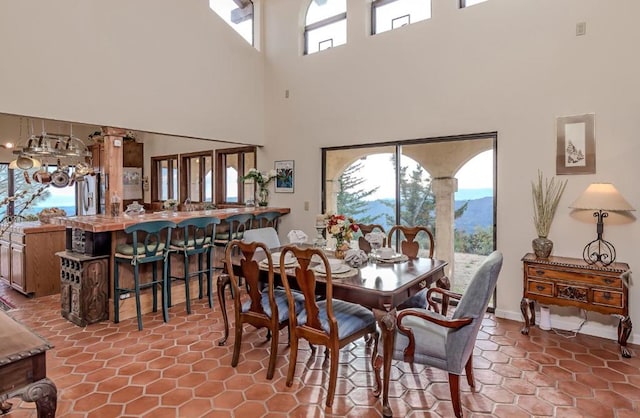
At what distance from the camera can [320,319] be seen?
8.34 ft

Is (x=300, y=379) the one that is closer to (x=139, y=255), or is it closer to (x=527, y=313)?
(x=139, y=255)

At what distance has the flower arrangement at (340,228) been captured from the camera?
310cm

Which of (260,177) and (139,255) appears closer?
(139,255)

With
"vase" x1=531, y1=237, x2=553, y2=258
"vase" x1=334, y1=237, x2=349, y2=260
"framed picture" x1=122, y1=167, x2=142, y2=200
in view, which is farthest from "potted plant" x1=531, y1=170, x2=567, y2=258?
"framed picture" x1=122, y1=167, x2=142, y2=200

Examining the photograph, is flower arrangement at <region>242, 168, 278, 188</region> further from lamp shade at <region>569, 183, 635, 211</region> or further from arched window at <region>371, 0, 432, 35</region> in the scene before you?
lamp shade at <region>569, 183, 635, 211</region>

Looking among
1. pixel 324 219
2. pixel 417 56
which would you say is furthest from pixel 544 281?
pixel 417 56

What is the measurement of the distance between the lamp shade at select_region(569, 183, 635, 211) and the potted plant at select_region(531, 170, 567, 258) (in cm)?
37

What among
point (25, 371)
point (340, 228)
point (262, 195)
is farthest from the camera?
point (262, 195)

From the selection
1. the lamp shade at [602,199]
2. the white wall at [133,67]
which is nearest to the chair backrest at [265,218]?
the white wall at [133,67]

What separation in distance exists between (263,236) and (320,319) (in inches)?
55.6

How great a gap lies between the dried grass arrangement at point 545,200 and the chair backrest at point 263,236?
2.79 m

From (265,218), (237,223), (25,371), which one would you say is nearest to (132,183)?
(265,218)

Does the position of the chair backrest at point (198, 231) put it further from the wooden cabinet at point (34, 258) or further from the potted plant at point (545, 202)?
the potted plant at point (545, 202)

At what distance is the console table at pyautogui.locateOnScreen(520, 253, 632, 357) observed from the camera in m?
3.12
